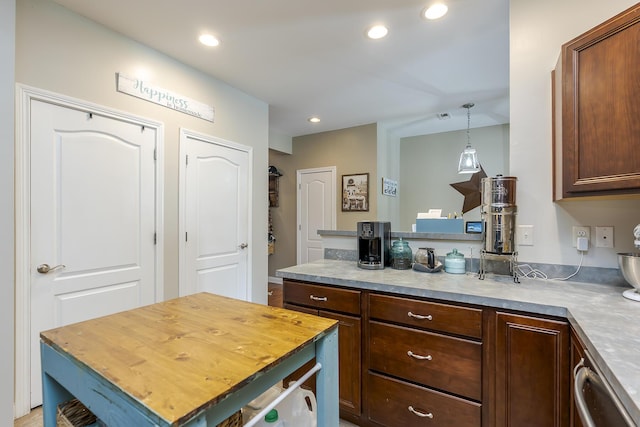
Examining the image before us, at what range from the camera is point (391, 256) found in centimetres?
214

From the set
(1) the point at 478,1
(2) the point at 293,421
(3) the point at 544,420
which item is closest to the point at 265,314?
(2) the point at 293,421

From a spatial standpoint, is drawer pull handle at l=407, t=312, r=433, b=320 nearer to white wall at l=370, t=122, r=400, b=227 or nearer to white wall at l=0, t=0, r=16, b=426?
white wall at l=0, t=0, r=16, b=426

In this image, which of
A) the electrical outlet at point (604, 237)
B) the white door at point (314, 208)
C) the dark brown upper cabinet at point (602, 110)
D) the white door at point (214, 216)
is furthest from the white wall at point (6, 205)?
the white door at point (314, 208)

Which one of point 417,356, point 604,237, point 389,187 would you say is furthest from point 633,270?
point 389,187

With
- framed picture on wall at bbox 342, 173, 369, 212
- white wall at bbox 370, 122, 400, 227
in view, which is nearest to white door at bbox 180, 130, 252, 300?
framed picture on wall at bbox 342, 173, 369, 212

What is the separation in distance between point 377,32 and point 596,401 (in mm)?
2479

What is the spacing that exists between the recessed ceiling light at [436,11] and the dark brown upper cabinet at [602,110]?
890 millimetres

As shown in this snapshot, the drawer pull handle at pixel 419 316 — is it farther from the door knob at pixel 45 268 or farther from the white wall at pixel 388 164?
the white wall at pixel 388 164

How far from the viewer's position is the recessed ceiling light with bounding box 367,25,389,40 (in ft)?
7.34

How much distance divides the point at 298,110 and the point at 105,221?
8.82ft

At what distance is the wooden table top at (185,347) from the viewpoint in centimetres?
62

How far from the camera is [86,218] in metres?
2.11

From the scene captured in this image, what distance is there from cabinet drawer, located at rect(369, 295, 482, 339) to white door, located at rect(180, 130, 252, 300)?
1984 millimetres

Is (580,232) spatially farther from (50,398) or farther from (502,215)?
(50,398)
